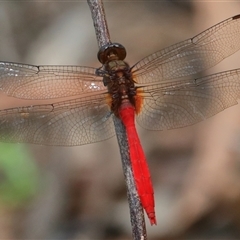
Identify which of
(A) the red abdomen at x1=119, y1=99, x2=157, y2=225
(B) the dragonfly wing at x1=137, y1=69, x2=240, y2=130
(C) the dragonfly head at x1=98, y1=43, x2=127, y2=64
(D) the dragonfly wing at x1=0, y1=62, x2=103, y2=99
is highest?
(C) the dragonfly head at x1=98, y1=43, x2=127, y2=64

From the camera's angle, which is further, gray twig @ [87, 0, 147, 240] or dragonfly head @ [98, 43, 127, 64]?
dragonfly head @ [98, 43, 127, 64]

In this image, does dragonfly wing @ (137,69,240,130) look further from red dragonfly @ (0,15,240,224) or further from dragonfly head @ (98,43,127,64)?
dragonfly head @ (98,43,127,64)

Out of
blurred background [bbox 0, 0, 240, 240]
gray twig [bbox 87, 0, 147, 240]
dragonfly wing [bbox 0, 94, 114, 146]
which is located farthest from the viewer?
blurred background [bbox 0, 0, 240, 240]

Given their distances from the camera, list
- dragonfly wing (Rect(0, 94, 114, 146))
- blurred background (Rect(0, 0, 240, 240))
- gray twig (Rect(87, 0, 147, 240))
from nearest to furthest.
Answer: gray twig (Rect(87, 0, 147, 240)) < dragonfly wing (Rect(0, 94, 114, 146)) < blurred background (Rect(0, 0, 240, 240))

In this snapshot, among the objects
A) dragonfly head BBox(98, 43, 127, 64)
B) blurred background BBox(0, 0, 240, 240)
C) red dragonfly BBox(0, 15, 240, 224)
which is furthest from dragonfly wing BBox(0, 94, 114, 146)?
blurred background BBox(0, 0, 240, 240)

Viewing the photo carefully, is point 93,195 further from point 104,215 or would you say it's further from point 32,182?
point 32,182

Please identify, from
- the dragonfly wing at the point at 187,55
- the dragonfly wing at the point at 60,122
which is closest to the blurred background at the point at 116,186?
the dragonfly wing at the point at 60,122

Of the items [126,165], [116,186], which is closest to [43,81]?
[126,165]
